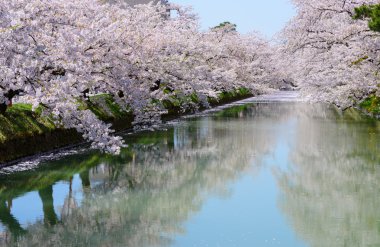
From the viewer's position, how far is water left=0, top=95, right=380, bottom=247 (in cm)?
1020

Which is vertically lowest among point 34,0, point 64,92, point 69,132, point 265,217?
point 265,217

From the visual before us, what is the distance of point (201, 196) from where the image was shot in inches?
551

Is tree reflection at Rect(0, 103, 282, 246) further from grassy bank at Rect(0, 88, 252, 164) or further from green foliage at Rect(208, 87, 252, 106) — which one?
green foliage at Rect(208, 87, 252, 106)

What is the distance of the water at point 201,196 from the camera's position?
10205 millimetres

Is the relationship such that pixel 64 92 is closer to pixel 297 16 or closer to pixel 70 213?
pixel 70 213

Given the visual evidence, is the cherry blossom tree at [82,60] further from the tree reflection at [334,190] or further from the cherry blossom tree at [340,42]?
the cherry blossom tree at [340,42]

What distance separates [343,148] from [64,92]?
12.1m

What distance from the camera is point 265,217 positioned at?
1178 centimetres

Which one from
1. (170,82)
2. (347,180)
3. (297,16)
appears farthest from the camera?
(170,82)

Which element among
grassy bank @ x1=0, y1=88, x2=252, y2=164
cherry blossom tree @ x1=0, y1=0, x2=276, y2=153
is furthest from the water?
cherry blossom tree @ x1=0, y1=0, x2=276, y2=153

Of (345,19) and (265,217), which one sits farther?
(345,19)

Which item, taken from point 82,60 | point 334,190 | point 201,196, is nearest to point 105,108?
point 82,60

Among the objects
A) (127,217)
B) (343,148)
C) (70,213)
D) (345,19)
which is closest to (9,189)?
(70,213)

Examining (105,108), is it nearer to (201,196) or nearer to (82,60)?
(82,60)
